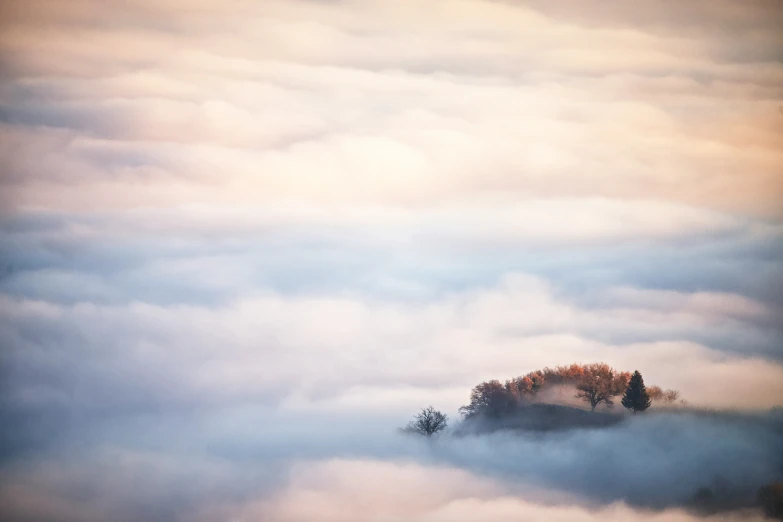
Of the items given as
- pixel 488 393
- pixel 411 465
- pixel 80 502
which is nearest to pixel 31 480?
pixel 80 502

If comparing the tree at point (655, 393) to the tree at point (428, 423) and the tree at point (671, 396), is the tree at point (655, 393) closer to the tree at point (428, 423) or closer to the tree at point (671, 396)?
the tree at point (671, 396)

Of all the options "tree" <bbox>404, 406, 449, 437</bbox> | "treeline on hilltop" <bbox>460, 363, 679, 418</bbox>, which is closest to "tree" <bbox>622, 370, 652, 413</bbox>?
"treeline on hilltop" <bbox>460, 363, 679, 418</bbox>

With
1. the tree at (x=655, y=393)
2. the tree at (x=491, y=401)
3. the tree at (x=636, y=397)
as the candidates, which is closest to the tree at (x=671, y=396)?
the tree at (x=655, y=393)

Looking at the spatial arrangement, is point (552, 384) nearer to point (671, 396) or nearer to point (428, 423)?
point (671, 396)

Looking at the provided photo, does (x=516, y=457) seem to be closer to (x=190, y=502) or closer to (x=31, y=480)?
(x=190, y=502)

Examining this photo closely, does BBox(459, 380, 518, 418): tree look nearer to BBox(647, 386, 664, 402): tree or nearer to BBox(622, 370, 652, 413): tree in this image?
BBox(622, 370, 652, 413): tree
